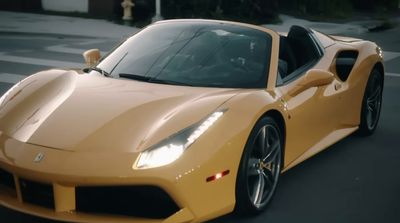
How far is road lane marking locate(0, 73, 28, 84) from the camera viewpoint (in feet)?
31.6

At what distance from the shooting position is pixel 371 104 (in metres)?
6.53

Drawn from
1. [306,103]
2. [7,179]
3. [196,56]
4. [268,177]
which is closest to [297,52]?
[306,103]

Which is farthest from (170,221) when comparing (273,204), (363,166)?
(363,166)

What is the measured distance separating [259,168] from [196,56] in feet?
3.48

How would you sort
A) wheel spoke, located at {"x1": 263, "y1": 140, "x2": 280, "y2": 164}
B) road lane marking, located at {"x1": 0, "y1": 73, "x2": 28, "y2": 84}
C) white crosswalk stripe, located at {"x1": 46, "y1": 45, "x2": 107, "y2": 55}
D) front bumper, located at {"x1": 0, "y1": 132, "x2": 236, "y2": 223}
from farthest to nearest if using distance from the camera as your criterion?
1. white crosswalk stripe, located at {"x1": 46, "y1": 45, "x2": 107, "y2": 55}
2. road lane marking, located at {"x1": 0, "y1": 73, "x2": 28, "y2": 84}
3. wheel spoke, located at {"x1": 263, "y1": 140, "x2": 280, "y2": 164}
4. front bumper, located at {"x1": 0, "y1": 132, "x2": 236, "y2": 223}

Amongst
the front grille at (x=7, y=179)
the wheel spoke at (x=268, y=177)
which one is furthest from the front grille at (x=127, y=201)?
the wheel spoke at (x=268, y=177)

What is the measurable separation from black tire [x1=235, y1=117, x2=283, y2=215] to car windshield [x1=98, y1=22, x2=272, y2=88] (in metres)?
0.42

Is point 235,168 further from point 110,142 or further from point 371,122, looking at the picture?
point 371,122

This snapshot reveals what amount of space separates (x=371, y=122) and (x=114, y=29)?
13245 mm

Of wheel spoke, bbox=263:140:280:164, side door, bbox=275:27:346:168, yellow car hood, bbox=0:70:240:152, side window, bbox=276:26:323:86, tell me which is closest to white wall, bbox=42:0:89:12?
side window, bbox=276:26:323:86

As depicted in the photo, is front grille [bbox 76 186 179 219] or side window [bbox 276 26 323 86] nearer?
front grille [bbox 76 186 179 219]

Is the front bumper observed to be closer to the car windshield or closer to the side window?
the car windshield

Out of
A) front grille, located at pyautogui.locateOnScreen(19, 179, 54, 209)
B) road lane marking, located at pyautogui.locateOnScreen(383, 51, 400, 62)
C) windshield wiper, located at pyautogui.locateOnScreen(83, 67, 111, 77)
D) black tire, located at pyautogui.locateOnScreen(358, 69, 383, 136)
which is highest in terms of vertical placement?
windshield wiper, located at pyautogui.locateOnScreen(83, 67, 111, 77)

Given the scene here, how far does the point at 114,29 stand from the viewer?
62.1 feet
